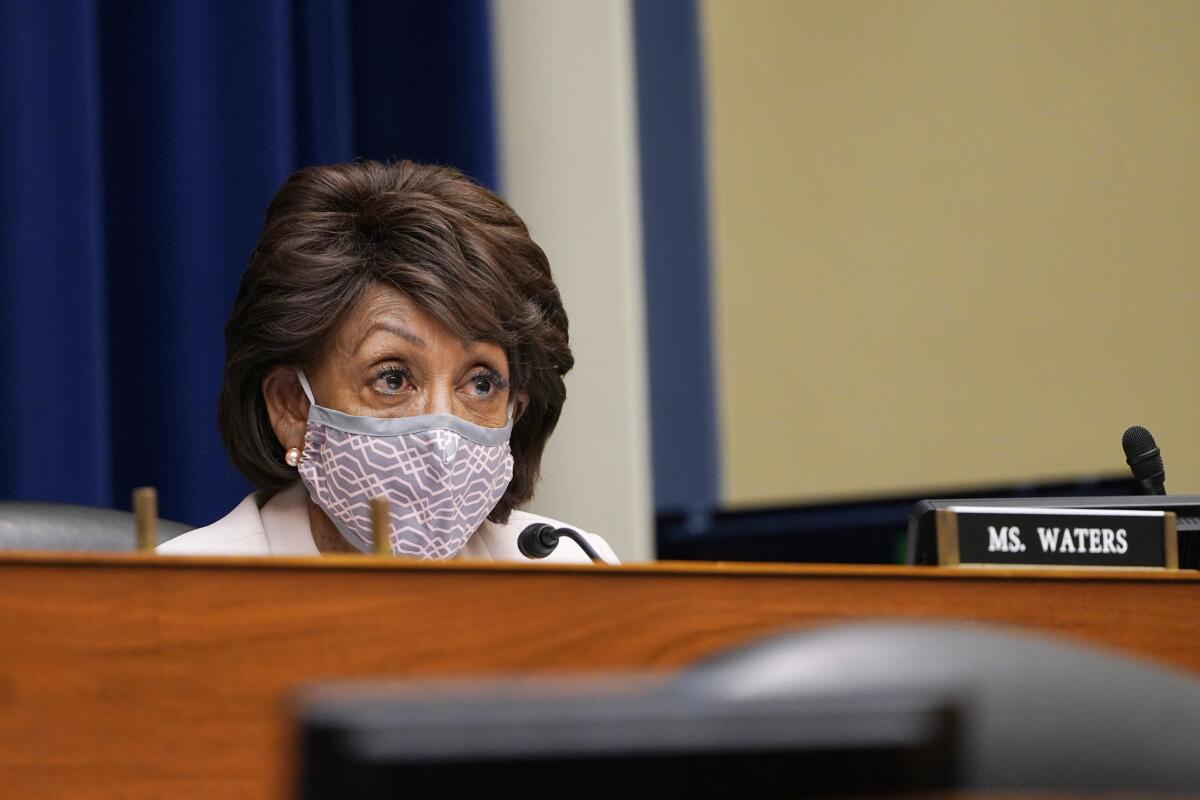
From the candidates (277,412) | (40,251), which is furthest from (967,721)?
(40,251)

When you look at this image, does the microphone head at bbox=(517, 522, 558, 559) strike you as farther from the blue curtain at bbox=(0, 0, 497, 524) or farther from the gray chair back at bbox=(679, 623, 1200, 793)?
the blue curtain at bbox=(0, 0, 497, 524)

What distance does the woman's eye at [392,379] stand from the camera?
176cm

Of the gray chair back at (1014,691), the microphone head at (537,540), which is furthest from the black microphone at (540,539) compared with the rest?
the gray chair back at (1014,691)

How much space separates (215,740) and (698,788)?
497 mm

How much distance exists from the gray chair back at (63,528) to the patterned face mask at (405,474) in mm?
233

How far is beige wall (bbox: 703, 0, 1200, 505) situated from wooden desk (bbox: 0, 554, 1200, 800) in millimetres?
1952

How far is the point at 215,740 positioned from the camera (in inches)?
30.2

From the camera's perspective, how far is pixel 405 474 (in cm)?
170

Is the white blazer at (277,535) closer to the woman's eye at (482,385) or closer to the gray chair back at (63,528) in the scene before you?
the gray chair back at (63,528)

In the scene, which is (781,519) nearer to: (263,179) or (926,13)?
(263,179)

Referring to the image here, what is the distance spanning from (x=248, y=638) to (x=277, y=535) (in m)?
0.96

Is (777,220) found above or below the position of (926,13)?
below

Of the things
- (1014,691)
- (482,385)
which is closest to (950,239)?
(482,385)

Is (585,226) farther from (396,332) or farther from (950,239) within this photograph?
(396,332)
